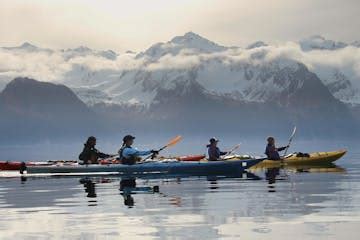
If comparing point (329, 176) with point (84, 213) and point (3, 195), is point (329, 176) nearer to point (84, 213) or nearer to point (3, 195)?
point (3, 195)

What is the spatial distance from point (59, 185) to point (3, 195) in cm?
518

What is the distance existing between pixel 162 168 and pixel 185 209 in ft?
54.9

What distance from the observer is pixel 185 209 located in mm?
26500

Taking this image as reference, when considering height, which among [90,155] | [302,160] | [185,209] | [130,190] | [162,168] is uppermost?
[90,155]

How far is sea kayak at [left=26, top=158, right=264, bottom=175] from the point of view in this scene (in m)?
42.7

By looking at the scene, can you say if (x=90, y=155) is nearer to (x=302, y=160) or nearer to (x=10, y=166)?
(x=10, y=166)

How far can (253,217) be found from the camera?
78.7 feet

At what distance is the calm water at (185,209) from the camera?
69.4 ft

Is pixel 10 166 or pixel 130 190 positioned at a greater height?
pixel 10 166

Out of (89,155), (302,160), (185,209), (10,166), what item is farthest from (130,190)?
(302,160)

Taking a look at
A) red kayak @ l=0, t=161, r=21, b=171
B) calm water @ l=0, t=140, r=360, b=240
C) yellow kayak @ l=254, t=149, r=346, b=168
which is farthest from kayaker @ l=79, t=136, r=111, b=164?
yellow kayak @ l=254, t=149, r=346, b=168

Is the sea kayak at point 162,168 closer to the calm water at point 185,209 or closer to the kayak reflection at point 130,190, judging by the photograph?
the calm water at point 185,209

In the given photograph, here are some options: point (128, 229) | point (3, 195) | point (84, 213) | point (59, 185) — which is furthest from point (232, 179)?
point (128, 229)

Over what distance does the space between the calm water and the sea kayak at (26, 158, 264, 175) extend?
4.32ft
